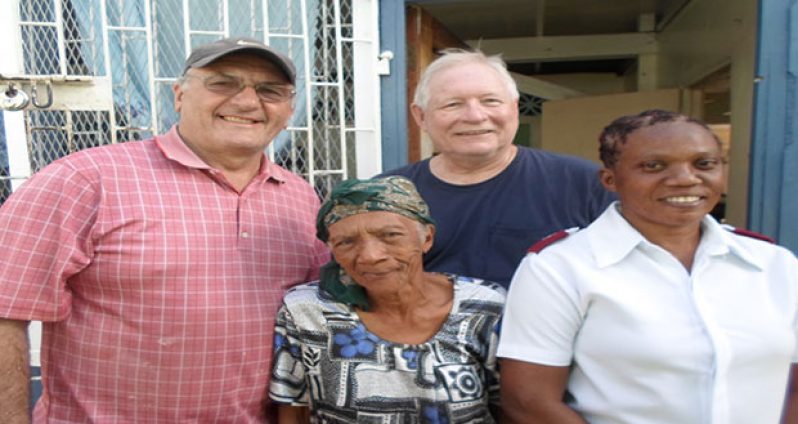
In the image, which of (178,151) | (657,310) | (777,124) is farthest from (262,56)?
(777,124)

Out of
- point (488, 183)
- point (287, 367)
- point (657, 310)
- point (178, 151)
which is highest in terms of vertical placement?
point (178, 151)

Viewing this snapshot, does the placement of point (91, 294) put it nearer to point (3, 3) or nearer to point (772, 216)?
point (3, 3)

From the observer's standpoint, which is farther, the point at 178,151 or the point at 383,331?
the point at 178,151

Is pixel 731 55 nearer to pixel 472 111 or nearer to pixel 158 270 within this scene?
pixel 472 111

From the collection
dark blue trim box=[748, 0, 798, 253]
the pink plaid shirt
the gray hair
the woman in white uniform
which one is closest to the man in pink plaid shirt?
the pink plaid shirt

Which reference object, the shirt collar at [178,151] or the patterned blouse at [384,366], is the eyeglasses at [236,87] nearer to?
the shirt collar at [178,151]

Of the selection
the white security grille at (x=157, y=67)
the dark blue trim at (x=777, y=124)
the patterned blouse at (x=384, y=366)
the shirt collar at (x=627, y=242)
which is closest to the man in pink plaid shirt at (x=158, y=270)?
the patterned blouse at (x=384, y=366)

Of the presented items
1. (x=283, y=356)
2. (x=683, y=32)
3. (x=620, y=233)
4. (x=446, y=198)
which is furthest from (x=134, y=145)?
(x=683, y=32)

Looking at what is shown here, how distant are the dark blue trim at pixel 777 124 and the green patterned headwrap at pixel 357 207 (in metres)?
1.99

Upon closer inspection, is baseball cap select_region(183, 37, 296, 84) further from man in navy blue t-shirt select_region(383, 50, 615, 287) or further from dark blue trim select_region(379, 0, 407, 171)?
dark blue trim select_region(379, 0, 407, 171)

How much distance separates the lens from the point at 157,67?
2586mm

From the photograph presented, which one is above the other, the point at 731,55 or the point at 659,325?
the point at 731,55

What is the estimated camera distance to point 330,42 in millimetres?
2691

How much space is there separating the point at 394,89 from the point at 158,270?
5.26 feet
